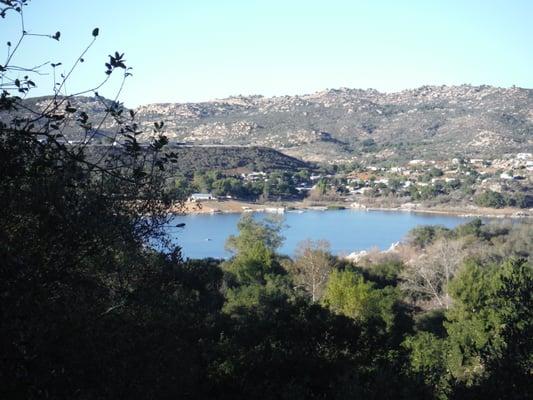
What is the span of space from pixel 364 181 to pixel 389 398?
181 ft

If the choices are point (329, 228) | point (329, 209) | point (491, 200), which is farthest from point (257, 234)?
point (329, 209)

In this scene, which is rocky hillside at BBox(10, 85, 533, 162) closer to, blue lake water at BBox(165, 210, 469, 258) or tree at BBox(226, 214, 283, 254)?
blue lake water at BBox(165, 210, 469, 258)

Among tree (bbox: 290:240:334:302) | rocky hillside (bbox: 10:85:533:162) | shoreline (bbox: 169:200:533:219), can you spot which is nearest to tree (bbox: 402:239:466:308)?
tree (bbox: 290:240:334:302)

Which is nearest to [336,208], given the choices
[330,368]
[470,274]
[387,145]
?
[387,145]

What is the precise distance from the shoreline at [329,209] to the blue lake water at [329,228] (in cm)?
85

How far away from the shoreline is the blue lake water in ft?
2.77

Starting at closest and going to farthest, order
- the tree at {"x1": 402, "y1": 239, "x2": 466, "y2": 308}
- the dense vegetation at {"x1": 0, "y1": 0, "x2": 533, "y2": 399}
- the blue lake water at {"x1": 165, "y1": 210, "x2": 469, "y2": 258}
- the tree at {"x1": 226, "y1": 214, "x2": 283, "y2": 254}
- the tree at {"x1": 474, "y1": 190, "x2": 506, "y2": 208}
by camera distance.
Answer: the dense vegetation at {"x1": 0, "y1": 0, "x2": 533, "y2": 399}, the tree at {"x1": 402, "y1": 239, "x2": 466, "y2": 308}, the tree at {"x1": 226, "y1": 214, "x2": 283, "y2": 254}, the blue lake water at {"x1": 165, "y1": 210, "x2": 469, "y2": 258}, the tree at {"x1": 474, "y1": 190, "x2": 506, "y2": 208}

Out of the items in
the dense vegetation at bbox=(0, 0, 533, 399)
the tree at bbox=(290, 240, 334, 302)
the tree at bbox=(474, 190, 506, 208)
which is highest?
the dense vegetation at bbox=(0, 0, 533, 399)

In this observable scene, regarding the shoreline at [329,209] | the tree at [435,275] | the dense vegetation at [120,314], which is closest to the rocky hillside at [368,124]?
the shoreline at [329,209]

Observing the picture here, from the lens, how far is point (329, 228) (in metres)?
40.2

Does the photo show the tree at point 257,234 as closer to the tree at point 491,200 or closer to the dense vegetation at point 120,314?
the dense vegetation at point 120,314

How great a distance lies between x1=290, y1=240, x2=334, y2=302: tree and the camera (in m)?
18.5

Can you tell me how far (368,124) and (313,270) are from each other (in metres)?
70.3

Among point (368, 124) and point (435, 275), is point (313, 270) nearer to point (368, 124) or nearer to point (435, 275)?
point (435, 275)
